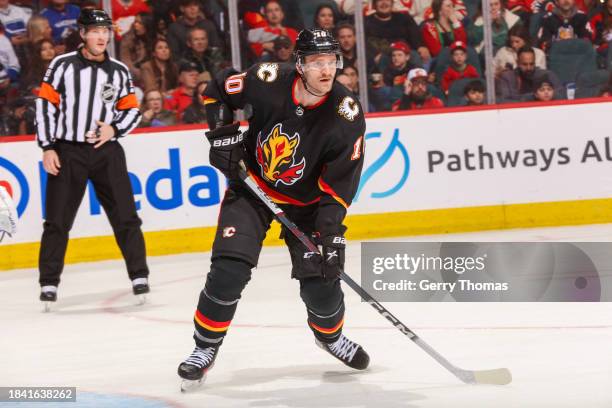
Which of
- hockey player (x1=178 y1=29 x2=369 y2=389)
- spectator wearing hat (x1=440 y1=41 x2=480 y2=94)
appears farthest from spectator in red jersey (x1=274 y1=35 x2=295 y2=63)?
hockey player (x1=178 y1=29 x2=369 y2=389)

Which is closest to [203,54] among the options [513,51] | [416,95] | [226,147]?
[416,95]

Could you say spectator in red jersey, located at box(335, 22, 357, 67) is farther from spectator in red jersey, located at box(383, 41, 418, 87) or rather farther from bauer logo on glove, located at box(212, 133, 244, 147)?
bauer logo on glove, located at box(212, 133, 244, 147)

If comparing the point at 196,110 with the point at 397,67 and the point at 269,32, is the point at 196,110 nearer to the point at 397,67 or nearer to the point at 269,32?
the point at 269,32

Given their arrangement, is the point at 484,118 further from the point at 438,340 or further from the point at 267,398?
the point at 267,398

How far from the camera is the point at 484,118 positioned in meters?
7.68

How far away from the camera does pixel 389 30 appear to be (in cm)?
802

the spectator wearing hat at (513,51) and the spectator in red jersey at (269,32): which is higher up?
Result: the spectator in red jersey at (269,32)

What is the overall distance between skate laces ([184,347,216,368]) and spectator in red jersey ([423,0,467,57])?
4.92m

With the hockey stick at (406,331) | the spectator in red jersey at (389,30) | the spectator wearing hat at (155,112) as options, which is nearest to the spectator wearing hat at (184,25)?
the spectator wearing hat at (155,112)

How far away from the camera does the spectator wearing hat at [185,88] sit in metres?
7.63

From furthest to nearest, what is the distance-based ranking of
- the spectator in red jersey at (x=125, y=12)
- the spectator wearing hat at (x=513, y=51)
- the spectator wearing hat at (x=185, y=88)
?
→ the spectator wearing hat at (x=513, y=51) < the spectator wearing hat at (x=185, y=88) < the spectator in red jersey at (x=125, y=12)

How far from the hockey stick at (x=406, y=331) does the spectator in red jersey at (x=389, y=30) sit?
4420 mm

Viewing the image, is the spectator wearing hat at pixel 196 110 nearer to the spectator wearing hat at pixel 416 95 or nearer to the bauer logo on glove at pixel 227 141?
the spectator wearing hat at pixel 416 95

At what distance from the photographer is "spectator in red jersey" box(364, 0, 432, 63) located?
26.1 ft
